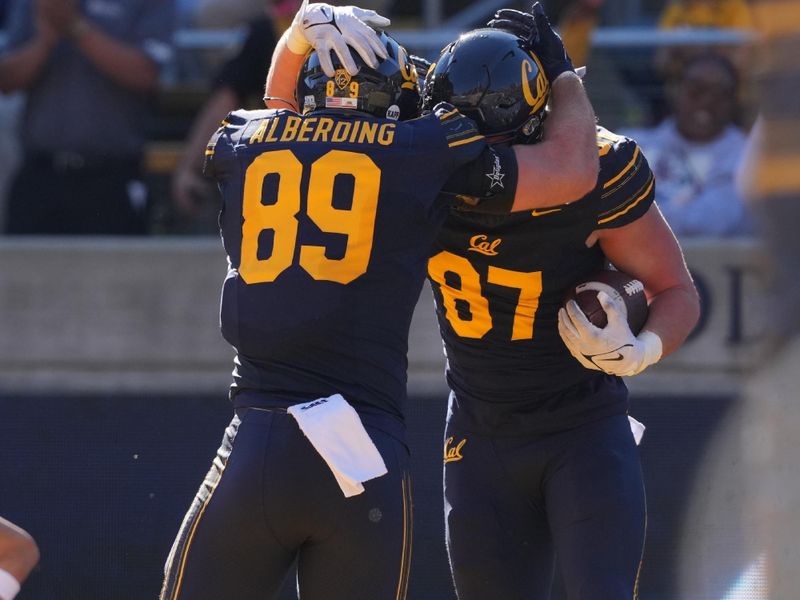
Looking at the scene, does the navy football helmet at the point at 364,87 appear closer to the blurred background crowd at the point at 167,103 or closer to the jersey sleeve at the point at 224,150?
the jersey sleeve at the point at 224,150

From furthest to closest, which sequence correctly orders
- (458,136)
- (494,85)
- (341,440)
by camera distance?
(494,85), (458,136), (341,440)

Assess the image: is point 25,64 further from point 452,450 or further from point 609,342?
point 609,342

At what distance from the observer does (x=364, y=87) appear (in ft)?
10.3

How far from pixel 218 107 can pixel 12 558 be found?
9.32ft

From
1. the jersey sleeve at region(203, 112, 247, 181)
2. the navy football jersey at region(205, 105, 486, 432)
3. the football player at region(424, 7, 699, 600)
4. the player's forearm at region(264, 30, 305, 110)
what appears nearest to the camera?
the navy football jersey at region(205, 105, 486, 432)

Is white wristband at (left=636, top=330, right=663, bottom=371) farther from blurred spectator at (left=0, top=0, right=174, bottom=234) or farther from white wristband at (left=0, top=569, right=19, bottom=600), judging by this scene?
blurred spectator at (left=0, top=0, right=174, bottom=234)

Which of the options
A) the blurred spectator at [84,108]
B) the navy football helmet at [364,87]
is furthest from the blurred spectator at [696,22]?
the navy football helmet at [364,87]

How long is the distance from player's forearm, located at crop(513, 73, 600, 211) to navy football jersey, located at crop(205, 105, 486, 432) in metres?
0.17

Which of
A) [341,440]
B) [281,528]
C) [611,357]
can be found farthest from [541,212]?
[281,528]

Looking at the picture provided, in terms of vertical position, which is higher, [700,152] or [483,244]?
[483,244]

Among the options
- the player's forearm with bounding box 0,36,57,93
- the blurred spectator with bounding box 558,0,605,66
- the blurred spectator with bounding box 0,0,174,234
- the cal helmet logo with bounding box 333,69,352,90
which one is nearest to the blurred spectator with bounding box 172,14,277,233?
the blurred spectator with bounding box 0,0,174,234

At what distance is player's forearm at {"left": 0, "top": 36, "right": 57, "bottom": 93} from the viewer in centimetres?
582

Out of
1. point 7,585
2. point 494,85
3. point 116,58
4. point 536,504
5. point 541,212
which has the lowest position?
point 7,585

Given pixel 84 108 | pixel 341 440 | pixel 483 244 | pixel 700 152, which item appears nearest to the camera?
pixel 341 440
